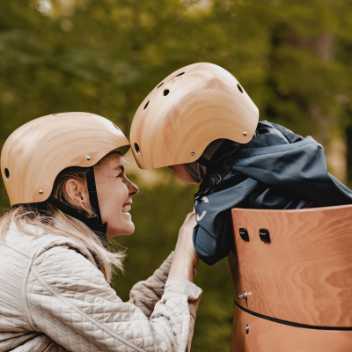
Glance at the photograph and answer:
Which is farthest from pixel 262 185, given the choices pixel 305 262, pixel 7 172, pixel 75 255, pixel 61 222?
pixel 7 172

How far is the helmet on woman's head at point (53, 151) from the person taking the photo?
2.47m

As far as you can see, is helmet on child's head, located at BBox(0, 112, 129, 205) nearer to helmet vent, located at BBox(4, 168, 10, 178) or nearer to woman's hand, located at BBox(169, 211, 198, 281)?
helmet vent, located at BBox(4, 168, 10, 178)

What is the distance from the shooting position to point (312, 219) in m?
1.99

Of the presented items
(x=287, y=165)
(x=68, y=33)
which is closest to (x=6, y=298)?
(x=287, y=165)

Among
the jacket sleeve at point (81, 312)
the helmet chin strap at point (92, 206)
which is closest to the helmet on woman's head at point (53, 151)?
the helmet chin strap at point (92, 206)

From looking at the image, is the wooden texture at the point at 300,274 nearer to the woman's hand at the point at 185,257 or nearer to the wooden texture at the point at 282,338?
the wooden texture at the point at 282,338

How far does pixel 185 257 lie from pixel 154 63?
3614mm

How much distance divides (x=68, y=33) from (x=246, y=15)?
1.71 meters

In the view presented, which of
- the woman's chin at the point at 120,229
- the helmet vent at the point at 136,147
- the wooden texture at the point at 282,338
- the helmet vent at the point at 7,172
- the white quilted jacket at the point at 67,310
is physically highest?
the helmet vent at the point at 136,147

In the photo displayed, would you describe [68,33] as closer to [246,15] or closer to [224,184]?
[246,15]

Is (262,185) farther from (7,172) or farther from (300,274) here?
(7,172)

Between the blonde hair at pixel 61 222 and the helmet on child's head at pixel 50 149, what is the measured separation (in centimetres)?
5

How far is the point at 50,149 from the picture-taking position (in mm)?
2471

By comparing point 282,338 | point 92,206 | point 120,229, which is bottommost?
point 282,338
